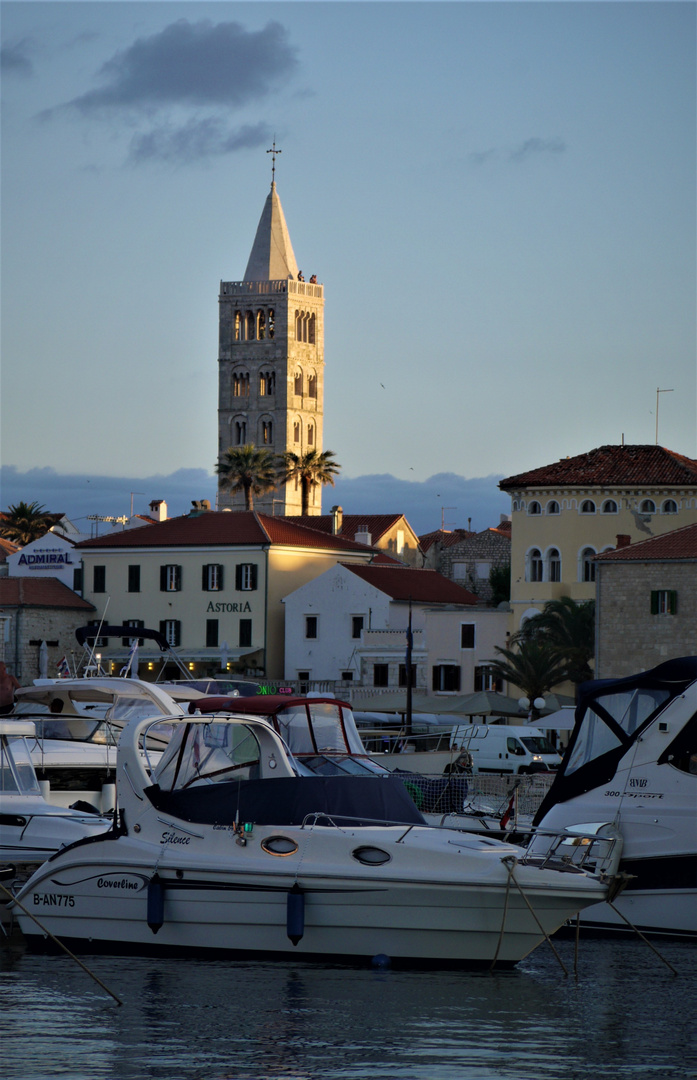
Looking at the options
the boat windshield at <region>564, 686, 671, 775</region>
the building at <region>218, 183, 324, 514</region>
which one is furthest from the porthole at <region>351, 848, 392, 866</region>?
the building at <region>218, 183, 324, 514</region>

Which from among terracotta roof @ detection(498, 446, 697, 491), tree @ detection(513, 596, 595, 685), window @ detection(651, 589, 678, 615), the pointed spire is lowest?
tree @ detection(513, 596, 595, 685)

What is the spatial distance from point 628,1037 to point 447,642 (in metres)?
52.0

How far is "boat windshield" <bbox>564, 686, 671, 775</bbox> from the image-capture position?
19123mm

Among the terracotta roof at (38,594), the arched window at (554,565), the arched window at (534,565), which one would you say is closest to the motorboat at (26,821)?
the arched window at (554,565)

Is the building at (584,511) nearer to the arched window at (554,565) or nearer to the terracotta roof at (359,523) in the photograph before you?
the arched window at (554,565)

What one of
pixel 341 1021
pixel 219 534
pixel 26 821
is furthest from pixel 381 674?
pixel 341 1021

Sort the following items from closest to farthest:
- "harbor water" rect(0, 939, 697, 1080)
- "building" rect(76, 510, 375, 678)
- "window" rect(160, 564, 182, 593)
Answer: "harbor water" rect(0, 939, 697, 1080)
"building" rect(76, 510, 375, 678)
"window" rect(160, 564, 182, 593)

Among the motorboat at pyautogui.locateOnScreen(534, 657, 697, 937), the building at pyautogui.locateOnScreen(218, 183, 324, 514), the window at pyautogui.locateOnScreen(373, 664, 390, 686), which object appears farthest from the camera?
the building at pyautogui.locateOnScreen(218, 183, 324, 514)

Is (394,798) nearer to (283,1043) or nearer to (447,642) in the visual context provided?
(283,1043)

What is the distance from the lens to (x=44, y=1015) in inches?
548

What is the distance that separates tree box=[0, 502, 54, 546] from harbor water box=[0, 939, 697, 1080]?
8790 cm

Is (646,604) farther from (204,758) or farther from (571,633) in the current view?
(204,758)

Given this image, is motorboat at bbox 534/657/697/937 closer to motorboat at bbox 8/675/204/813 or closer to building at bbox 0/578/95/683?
motorboat at bbox 8/675/204/813

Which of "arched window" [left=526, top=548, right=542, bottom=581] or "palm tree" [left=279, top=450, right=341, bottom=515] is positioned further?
"palm tree" [left=279, top=450, right=341, bottom=515]
